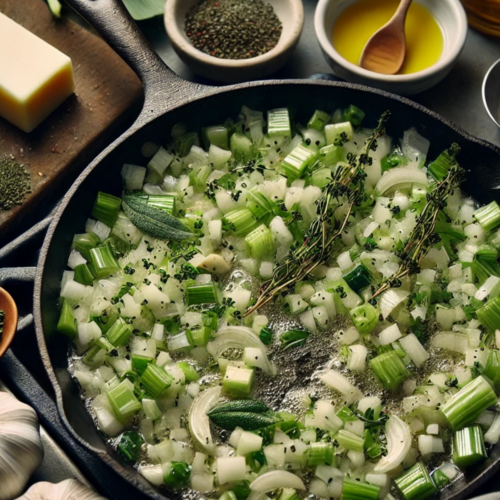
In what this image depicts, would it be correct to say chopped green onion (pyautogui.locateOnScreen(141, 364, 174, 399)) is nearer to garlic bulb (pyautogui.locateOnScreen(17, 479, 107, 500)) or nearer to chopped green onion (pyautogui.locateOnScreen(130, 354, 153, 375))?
chopped green onion (pyautogui.locateOnScreen(130, 354, 153, 375))

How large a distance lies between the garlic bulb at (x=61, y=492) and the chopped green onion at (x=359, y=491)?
0.68m

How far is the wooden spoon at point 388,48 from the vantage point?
2.81m

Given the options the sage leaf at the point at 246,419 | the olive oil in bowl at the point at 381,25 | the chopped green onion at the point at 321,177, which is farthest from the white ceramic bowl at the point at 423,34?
the sage leaf at the point at 246,419

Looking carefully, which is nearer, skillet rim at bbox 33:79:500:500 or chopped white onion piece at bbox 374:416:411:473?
skillet rim at bbox 33:79:500:500

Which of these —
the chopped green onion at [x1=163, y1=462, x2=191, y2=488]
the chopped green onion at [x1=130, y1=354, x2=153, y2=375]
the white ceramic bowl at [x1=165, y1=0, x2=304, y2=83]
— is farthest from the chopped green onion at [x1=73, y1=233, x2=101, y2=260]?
the white ceramic bowl at [x1=165, y1=0, x2=304, y2=83]

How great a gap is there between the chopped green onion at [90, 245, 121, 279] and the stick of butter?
2.33 ft

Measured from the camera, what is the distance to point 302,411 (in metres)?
2.13

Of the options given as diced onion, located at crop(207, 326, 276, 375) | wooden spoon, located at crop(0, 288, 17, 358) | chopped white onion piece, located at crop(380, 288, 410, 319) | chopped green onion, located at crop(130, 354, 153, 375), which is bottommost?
chopped white onion piece, located at crop(380, 288, 410, 319)

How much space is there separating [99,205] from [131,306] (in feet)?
1.28

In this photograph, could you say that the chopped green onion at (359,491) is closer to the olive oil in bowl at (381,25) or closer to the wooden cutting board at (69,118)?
the wooden cutting board at (69,118)

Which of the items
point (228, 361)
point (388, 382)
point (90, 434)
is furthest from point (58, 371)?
point (388, 382)

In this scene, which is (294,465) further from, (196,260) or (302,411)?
(196,260)

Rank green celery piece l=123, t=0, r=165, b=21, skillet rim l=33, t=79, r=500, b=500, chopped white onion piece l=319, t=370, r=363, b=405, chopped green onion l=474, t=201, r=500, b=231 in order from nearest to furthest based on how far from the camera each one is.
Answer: skillet rim l=33, t=79, r=500, b=500 < chopped white onion piece l=319, t=370, r=363, b=405 < chopped green onion l=474, t=201, r=500, b=231 < green celery piece l=123, t=0, r=165, b=21

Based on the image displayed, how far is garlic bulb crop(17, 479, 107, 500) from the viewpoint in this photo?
200 cm
